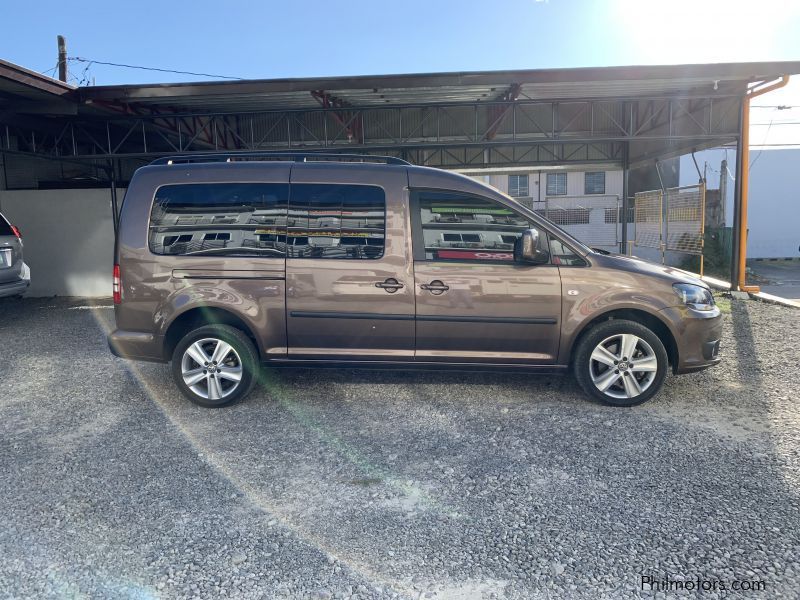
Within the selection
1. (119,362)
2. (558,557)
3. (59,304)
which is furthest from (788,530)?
(59,304)

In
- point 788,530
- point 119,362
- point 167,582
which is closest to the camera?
point 167,582

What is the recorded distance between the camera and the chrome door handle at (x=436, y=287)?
15.4 feet

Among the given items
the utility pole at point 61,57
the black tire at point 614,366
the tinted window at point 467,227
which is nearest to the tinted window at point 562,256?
the tinted window at point 467,227

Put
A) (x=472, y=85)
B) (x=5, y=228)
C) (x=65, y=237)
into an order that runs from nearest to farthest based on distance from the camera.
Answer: (x=5, y=228) → (x=472, y=85) → (x=65, y=237)

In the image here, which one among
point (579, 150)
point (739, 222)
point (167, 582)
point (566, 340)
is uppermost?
point (579, 150)

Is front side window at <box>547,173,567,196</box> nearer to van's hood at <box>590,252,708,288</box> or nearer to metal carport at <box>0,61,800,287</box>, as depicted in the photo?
metal carport at <box>0,61,800,287</box>

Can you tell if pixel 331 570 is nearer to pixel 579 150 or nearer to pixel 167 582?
pixel 167 582

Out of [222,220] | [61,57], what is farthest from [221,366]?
[61,57]

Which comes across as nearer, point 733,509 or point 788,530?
point 788,530

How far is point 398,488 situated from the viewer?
138 inches

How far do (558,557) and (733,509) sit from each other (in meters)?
1.13

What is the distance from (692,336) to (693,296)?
325 millimetres

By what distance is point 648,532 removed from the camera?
9.86 feet

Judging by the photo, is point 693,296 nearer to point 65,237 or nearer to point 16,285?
point 16,285
